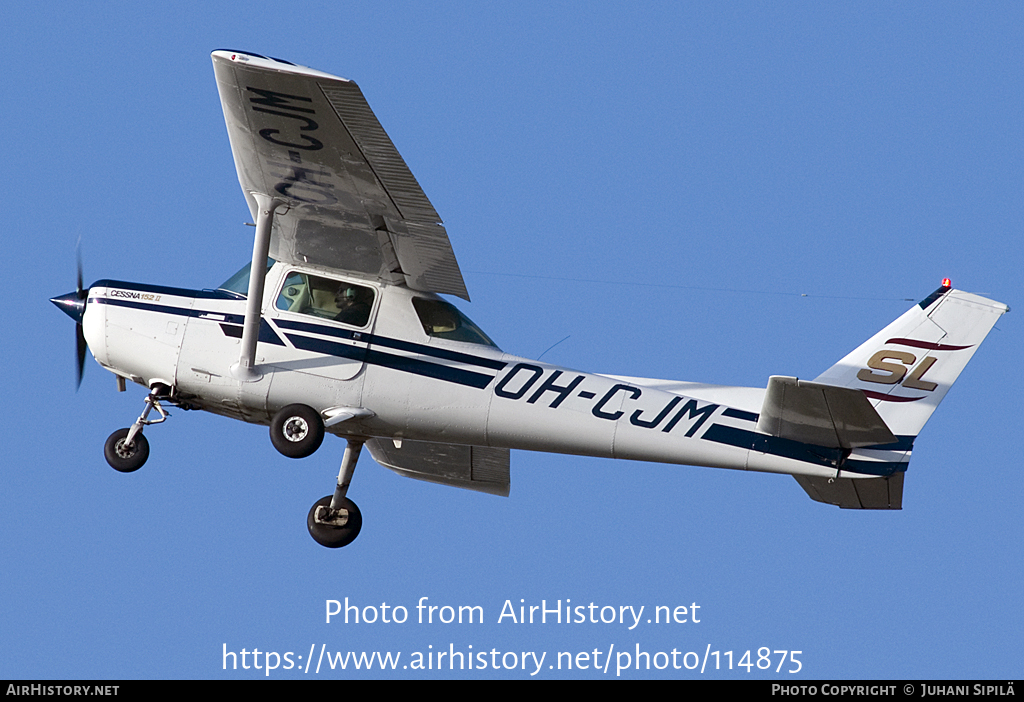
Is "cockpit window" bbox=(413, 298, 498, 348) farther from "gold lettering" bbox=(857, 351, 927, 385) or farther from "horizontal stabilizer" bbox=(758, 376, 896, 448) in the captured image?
"gold lettering" bbox=(857, 351, 927, 385)

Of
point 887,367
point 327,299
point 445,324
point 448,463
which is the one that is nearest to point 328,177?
point 327,299

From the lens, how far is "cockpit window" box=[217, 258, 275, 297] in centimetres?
1322

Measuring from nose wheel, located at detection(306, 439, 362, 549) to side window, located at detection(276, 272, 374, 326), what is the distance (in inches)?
62.0

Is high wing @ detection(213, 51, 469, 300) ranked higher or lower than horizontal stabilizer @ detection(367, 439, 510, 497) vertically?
higher

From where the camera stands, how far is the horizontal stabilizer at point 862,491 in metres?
12.6

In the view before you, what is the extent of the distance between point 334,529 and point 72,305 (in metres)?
3.24

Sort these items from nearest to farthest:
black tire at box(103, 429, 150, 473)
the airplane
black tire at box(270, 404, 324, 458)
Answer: the airplane < black tire at box(270, 404, 324, 458) < black tire at box(103, 429, 150, 473)

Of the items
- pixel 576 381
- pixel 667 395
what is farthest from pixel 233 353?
pixel 667 395

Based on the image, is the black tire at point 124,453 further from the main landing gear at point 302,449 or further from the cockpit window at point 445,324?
the cockpit window at point 445,324

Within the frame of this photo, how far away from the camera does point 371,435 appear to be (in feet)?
43.9

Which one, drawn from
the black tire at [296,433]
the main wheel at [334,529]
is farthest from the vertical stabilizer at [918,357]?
the main wheel at [334,529]

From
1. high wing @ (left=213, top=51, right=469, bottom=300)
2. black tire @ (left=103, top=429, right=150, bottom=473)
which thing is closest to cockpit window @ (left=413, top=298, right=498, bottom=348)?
high wing @ (left=213, top=51, right=469, bottom=300)

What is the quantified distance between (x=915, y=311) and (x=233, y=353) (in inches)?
238
